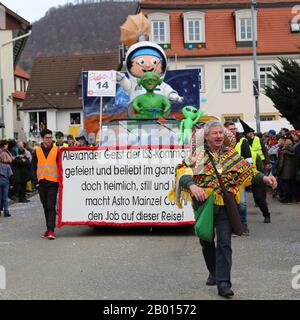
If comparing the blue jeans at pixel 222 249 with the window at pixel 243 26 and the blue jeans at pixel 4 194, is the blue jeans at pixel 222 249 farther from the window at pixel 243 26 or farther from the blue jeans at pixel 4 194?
the window at pixel 243 26

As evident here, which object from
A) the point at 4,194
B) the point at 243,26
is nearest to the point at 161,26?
the point at 243,26

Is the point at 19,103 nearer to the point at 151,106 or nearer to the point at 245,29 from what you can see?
the point at 245,29

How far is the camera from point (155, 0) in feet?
139

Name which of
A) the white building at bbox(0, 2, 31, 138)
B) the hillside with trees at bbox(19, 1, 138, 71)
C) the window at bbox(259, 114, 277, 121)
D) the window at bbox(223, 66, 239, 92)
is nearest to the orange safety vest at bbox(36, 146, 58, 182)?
the white building at bbox(0, 2, 31, 138)

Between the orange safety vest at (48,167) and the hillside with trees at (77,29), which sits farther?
the hillside with trees at (77,29)

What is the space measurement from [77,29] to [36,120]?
29.7 meters

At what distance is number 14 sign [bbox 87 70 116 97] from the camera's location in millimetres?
13860

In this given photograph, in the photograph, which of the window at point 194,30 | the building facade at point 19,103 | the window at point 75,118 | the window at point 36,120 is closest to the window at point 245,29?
the window at point 194,30

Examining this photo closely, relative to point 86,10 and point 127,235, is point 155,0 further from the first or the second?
point 86,10

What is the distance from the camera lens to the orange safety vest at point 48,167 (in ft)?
35.9

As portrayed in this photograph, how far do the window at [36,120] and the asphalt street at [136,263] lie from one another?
49107 mm

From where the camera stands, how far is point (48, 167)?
432 inches

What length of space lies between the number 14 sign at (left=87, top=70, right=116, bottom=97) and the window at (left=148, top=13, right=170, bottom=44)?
28067 mm
